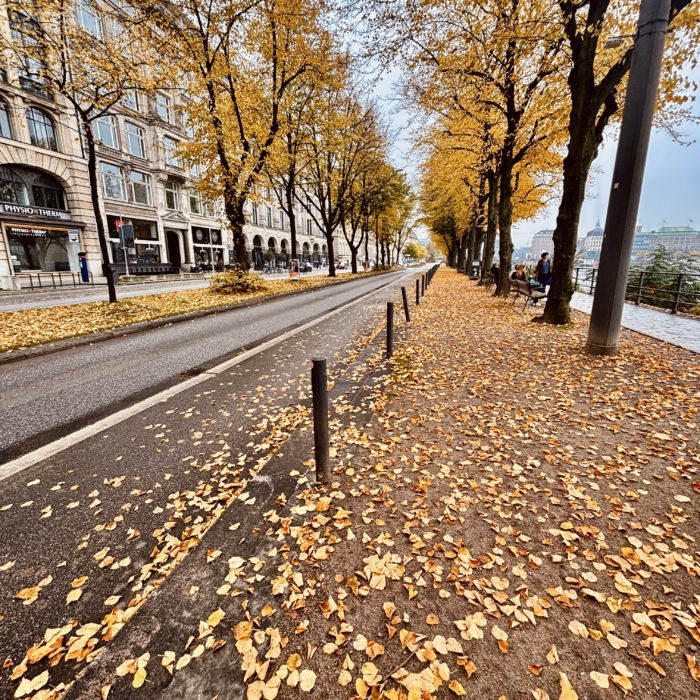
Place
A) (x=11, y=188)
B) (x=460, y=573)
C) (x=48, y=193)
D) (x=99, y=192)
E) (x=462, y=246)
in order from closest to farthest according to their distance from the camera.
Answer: (x=460, y=573)
(x=11, y=188)
(x=48, y=193)
(x=99, y=192)
(x=462, y=246)

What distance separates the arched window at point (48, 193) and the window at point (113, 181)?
333 centimetres

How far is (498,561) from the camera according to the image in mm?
2299

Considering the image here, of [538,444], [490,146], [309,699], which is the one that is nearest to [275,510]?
[309,699]

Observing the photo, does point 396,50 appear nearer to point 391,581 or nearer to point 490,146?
point 490,146

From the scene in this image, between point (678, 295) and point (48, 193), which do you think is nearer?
point (678, 295)

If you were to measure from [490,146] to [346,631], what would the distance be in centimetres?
1736

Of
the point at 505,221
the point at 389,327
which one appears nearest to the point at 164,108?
the point at 505,221

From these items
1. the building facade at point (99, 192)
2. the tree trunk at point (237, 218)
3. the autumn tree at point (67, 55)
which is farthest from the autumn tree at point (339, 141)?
the autumn tree at point (67, 55)

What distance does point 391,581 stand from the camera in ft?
7.13

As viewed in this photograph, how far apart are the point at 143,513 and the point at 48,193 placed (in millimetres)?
33865

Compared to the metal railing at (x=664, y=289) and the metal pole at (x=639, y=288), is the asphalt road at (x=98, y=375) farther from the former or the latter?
the metal pole at (x=639, y=288)

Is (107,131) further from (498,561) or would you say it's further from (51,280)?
(498,561)

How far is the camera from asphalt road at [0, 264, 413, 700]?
1.85 m

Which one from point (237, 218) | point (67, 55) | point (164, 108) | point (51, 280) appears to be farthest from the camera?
point (164, 108)
